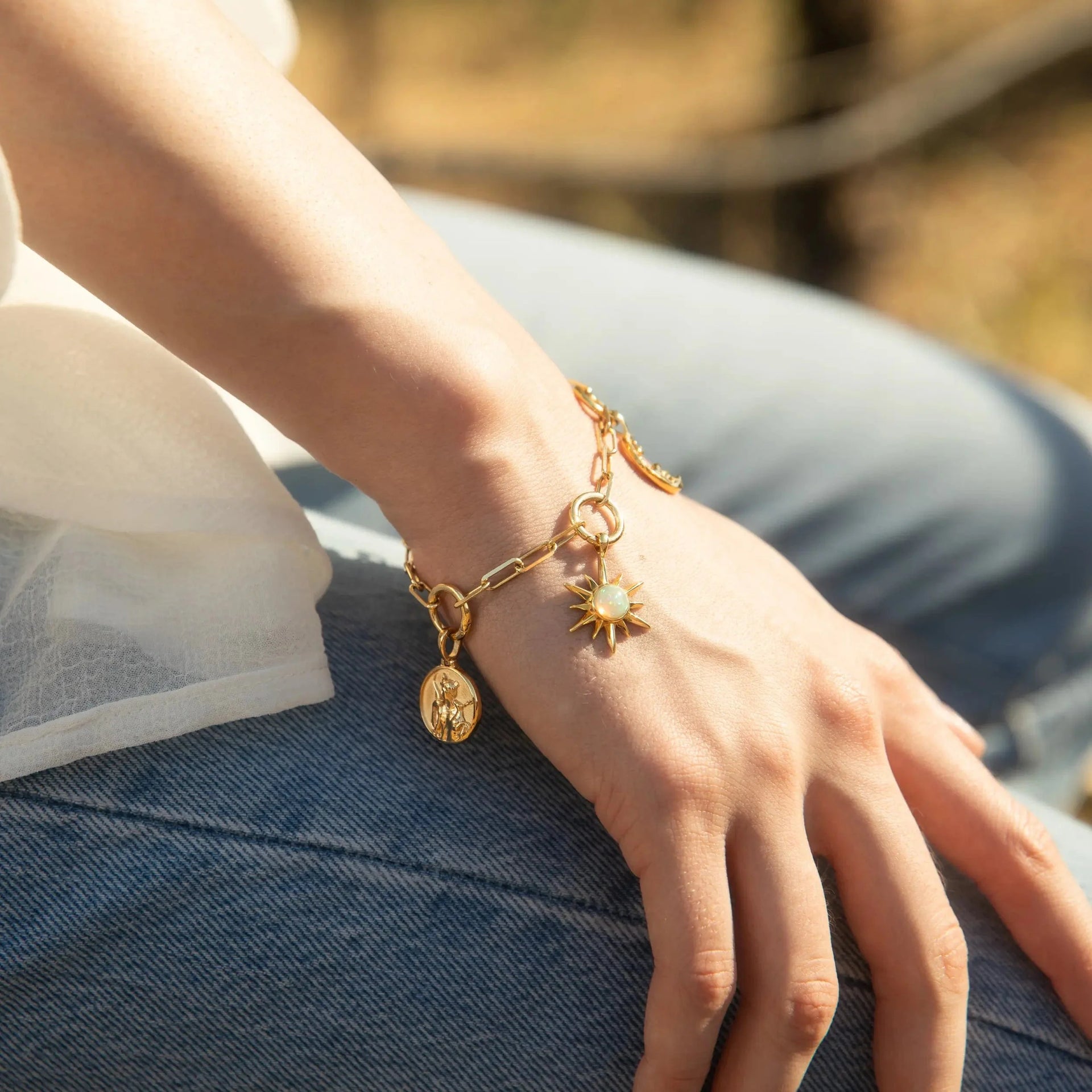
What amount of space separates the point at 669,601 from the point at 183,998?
431 mm

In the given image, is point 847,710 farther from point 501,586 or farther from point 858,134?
point 858,134

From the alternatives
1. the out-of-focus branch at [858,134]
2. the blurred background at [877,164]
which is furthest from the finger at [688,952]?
the out-of-focus branch at [858,134]

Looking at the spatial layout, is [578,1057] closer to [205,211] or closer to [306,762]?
[306,762]

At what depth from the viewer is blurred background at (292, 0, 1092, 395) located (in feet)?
10.4

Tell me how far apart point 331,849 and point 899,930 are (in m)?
0.39

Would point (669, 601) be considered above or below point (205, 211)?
below

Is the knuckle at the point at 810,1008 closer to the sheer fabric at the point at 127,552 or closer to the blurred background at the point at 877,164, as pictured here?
the sheer fabric at the point at 127,552

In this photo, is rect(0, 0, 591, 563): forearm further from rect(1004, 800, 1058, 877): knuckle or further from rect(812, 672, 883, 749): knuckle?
rect(1004, 800, 1058, 877): knuckle

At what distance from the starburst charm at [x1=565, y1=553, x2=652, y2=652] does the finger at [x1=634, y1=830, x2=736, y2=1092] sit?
5.6 inches

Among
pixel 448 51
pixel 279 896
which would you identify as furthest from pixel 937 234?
pixel 279 896

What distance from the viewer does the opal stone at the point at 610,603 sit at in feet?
2.27

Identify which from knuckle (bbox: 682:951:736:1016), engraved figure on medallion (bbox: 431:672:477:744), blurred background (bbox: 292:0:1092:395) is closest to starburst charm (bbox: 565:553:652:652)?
engraved figure on medallion (bbox: 431:672:477:744)

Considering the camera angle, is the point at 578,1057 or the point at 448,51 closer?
the point at 578,1057

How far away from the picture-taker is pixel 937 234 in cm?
349
